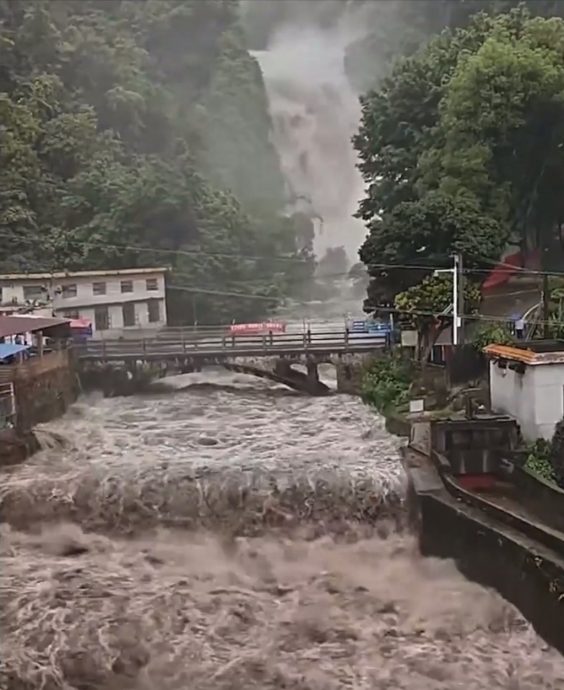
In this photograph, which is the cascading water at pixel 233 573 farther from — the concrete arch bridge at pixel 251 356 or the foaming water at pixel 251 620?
the concrete arch bridge at pixel 251 356

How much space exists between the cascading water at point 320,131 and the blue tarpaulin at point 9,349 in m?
17.7

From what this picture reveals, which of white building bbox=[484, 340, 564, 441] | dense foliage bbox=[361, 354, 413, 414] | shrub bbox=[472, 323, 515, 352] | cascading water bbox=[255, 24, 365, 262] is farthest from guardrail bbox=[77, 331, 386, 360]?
cascading water bbox=[255, 24, 365, 262]

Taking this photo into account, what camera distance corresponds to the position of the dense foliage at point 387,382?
11547mm

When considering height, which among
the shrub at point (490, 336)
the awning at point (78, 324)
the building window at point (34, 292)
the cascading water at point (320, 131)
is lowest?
the shrub at point (490, 336)

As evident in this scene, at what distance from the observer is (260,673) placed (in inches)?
231

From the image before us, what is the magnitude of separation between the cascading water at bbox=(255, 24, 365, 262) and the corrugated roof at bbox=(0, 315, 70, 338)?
16150mm

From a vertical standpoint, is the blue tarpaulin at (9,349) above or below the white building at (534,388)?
above

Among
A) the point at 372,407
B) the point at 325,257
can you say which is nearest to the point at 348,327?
the point at 372,407

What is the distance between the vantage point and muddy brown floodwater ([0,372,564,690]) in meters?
5.92

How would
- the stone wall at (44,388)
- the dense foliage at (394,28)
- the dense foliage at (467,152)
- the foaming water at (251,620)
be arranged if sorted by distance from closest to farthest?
the foaming water at (251,620) < the stone wall at (44,388) < the dense foliage at (467,152) < the dense foliage at (394,28)

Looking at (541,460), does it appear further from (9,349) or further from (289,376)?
(9,349)

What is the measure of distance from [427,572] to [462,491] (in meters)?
0.83

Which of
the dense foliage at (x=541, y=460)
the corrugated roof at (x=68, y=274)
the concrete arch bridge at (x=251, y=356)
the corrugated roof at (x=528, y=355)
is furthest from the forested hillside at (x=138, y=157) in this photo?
the dense foliage at (x=541, y=460)

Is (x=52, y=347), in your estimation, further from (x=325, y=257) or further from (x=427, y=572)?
(x=325, y=257)
